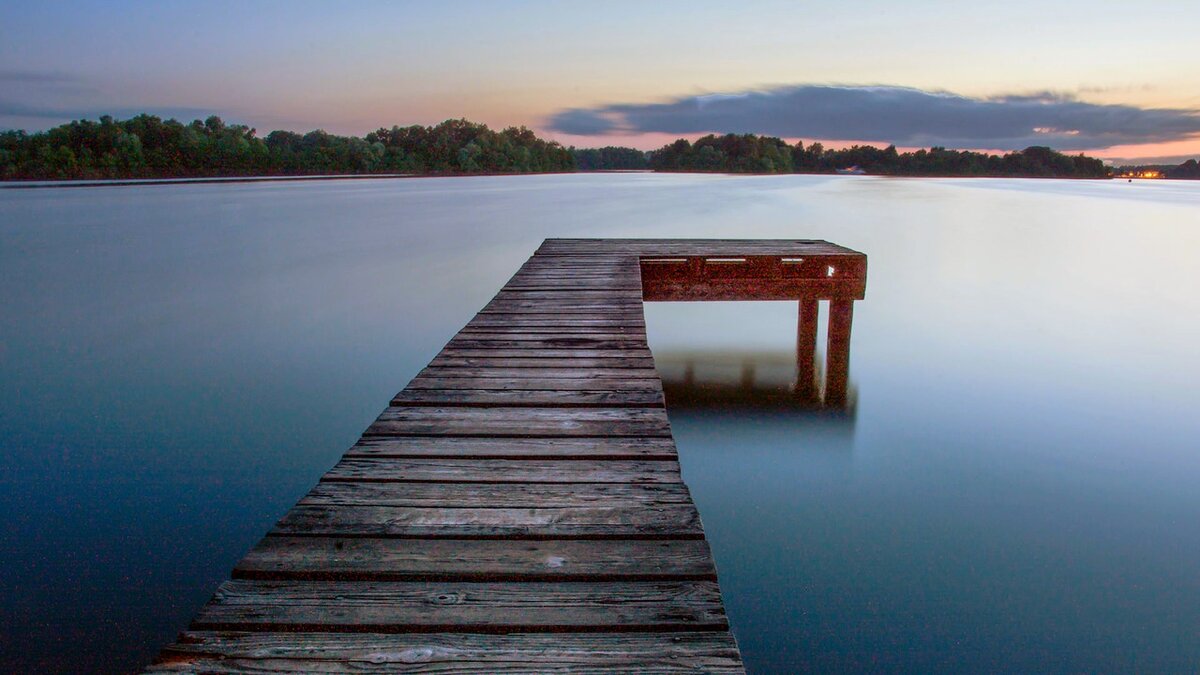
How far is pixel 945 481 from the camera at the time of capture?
6.41 metres

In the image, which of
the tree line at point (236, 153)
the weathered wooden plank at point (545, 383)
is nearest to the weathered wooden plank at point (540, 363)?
the weathered wooden plank at point (545, 383)

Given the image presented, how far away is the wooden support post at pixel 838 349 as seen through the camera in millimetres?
8664

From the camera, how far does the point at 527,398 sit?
3.57m

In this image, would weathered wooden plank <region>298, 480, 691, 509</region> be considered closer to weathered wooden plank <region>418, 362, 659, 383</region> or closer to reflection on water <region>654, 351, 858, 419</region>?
weathered wooden plank <region>418, 362, 659, 383</region>

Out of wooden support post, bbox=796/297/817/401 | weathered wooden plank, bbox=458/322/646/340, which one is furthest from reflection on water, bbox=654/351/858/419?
weathered wooden plank, bbox=458/322/646/340

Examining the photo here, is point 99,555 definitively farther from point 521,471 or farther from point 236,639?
point 236,639

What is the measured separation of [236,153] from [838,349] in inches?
3592

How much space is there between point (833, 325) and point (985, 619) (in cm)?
484

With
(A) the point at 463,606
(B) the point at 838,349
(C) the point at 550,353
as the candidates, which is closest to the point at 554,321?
(C) the point at 550,353

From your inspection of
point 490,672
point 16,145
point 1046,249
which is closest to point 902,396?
point 490,672

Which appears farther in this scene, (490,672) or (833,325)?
(833,325)

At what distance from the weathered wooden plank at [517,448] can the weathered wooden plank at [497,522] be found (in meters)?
0.47

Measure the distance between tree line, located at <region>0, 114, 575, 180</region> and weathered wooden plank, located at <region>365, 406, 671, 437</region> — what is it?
83.3 m

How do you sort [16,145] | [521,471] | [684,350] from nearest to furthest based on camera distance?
1. [521,471]
2. [684,350]
3. [16,145]
